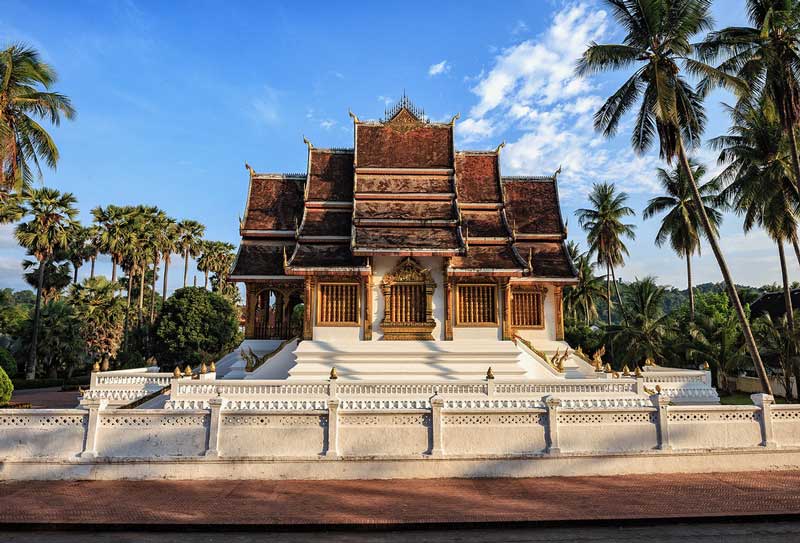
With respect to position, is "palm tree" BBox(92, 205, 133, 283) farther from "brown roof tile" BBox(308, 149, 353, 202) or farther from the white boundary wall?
the white boundary wall

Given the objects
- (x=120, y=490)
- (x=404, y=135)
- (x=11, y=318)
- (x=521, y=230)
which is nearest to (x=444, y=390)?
(x=120, y=490)

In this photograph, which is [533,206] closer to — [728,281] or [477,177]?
[477,177]

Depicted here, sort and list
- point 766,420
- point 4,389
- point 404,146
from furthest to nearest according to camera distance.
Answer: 1. point 404,146
2. point 4,389
3. point 766,420

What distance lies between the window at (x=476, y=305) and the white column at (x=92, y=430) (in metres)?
11.8

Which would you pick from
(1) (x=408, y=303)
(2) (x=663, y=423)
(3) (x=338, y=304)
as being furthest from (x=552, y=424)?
(3) (x=338, y=304)

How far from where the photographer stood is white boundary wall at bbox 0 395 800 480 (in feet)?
31.2

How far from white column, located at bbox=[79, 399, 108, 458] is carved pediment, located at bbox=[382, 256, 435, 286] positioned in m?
10.2

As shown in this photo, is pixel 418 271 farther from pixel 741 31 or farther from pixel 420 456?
pixel 741 31

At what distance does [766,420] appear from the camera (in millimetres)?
10258

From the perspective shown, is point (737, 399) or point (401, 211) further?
point (737, 399)

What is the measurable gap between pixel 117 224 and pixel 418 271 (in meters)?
29.9

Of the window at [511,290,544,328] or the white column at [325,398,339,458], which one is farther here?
the window at [511,290,544,328]

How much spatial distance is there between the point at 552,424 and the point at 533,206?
14553mm

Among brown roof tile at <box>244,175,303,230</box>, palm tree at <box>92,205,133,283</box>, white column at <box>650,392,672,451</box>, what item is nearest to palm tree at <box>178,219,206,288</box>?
palm tree at <box>92,205,133,283</box>
